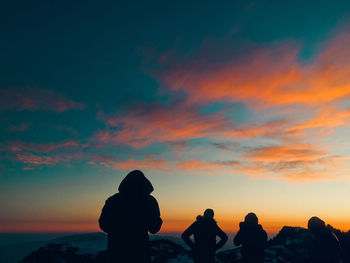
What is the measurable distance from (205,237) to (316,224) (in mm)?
3430

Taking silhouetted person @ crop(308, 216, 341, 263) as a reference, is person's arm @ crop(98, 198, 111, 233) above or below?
above

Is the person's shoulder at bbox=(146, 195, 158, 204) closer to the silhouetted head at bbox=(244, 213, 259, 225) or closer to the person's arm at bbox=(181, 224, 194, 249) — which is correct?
the person's arm at bbox=(181, 224, 194, 249)

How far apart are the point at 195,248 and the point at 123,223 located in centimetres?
385

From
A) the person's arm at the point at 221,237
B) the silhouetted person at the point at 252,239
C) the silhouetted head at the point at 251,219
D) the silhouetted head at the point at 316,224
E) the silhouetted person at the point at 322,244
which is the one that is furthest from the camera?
the silhouetted head at the point at 251,219

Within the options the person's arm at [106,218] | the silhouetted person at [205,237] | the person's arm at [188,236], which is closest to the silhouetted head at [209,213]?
the silhouetted person at [205,237]

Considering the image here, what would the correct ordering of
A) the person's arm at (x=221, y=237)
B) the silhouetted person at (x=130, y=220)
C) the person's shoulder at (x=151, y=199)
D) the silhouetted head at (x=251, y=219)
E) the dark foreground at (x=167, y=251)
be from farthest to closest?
the dark foreground at (x=167, y=251) → the silhouetted head at (x=251, y=219) → the person's arm at (x=221, y=237) → the person's shoulder at (x=151, y=199) → the silhouetted person at (x=130, y=220)

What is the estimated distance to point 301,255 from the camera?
14039mm

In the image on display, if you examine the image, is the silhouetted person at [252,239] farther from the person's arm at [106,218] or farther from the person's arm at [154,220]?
the person's arm at [106,218]

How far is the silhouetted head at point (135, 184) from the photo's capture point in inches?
229

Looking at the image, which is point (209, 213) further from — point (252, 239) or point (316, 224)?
point (316, 224)

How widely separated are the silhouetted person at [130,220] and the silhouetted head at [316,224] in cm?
477

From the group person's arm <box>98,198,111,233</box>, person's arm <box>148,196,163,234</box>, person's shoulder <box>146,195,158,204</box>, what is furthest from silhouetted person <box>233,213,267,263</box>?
person's arm <box>98,198,111,233</box>

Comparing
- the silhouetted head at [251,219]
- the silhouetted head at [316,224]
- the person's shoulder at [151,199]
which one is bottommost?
the silhouetted head at [316,224]

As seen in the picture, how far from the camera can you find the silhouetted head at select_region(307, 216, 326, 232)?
7434mm
